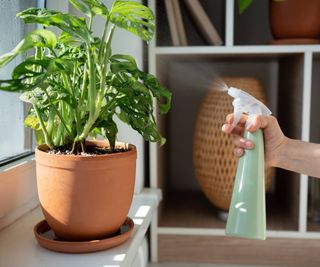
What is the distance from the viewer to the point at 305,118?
0.98m

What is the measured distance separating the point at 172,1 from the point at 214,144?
0.34 meters

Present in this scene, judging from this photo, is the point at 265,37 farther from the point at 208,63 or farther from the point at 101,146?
the point at 101,146

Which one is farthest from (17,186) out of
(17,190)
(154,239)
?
(154,239)

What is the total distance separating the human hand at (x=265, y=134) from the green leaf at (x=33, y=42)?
30 cm

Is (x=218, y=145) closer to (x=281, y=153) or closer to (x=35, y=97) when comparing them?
(x=281, y=153)

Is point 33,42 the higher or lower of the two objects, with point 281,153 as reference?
higher

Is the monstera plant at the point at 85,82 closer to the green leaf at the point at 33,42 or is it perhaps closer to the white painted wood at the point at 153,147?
the green leaf at the point at 33,42

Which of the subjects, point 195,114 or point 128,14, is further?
point 195,114

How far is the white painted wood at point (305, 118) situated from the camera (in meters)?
0.96

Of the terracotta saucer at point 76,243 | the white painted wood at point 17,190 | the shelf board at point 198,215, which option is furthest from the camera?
the shelf board at point 198,215

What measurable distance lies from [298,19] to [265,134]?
14.3 inches

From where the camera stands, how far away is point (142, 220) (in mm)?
842

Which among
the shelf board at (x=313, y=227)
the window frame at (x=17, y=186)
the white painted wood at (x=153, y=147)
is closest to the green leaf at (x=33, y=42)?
the window frame at (x=17, y=186)

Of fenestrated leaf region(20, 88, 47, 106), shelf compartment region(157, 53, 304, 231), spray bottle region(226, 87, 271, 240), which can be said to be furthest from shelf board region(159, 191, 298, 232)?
fenestrated leaf region(20, 88, 47, 106)
